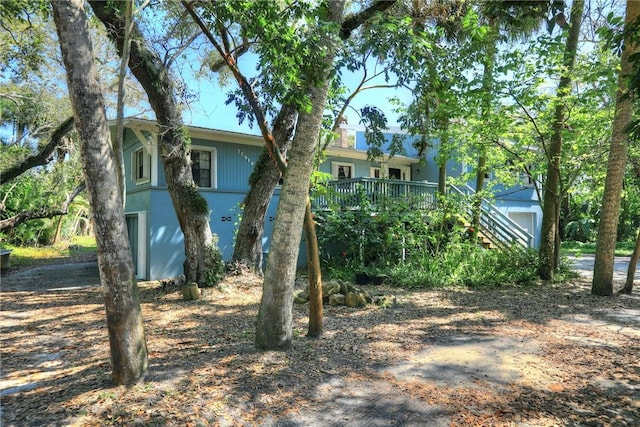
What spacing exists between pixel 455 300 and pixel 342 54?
6045 mm

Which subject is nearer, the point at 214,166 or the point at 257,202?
the point at 257,202

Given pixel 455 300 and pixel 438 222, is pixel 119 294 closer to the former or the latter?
pixel 455 300

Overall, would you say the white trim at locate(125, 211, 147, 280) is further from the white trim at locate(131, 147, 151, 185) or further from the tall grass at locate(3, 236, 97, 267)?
the tall grass at locate(3, 236, 97, 267)

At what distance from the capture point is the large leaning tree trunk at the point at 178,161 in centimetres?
880

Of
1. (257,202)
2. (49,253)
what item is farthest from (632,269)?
(49,253)

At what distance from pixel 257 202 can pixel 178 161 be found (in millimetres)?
2002

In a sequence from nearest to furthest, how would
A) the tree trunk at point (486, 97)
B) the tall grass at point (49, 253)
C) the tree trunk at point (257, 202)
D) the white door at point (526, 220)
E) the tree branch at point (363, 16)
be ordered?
the tree branch at point (363, 16)
the tree trunk at point (486, 97)
the tree trunk at point (257, 202)
the tall grass at point (49, 253)
the white door at point (526, 220)

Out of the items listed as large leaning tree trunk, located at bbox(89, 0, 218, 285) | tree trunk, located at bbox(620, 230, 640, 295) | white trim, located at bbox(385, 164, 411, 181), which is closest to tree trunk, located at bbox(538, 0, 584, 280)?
tree trunk, located at bbox(620, 230, 640, 295)

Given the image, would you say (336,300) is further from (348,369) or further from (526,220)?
(526,220)

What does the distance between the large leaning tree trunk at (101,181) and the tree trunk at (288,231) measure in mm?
1466

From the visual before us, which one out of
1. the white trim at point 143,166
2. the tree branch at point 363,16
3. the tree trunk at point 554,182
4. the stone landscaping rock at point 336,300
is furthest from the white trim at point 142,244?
the tree trunk at point 554,182

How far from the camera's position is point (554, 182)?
417 inches

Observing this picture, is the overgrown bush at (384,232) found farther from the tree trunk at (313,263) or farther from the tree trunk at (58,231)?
the tree trunk at (58,231)

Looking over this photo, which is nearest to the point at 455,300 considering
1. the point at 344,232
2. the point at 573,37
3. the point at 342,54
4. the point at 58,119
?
the point at 344,232
